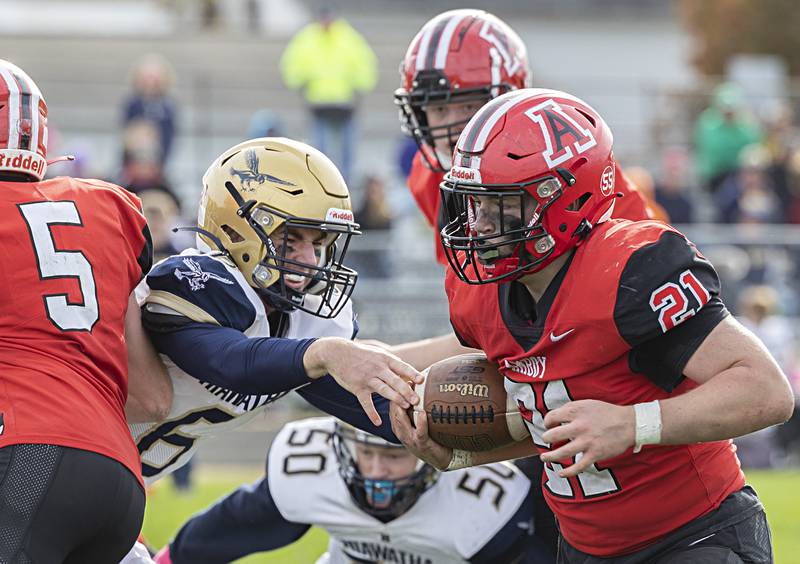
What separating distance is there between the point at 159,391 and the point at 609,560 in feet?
4.50

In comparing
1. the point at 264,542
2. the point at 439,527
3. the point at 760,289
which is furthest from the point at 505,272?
the point at 760,289

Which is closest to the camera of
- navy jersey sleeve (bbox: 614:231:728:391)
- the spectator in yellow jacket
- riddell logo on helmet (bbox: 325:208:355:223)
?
navy jersey sleeve (bbox: 614:231:728:391)

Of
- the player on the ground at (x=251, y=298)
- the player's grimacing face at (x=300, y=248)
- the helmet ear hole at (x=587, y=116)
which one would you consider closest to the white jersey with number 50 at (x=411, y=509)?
the player on the ground at (x=251, y=298)

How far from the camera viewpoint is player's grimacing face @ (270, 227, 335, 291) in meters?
3.72

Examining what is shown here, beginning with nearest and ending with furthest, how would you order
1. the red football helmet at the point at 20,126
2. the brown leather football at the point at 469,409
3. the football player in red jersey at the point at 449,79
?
the red football helmet at the point at 20,126, the brown leather football at the point at 469,409, the football player in red jersey at the point at 449,79

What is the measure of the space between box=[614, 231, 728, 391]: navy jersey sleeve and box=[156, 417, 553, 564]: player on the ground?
1425 mm

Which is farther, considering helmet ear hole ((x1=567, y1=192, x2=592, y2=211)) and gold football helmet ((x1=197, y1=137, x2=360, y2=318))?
gold football helmet ((x1=197, y1=137, x2=360, y2=318))

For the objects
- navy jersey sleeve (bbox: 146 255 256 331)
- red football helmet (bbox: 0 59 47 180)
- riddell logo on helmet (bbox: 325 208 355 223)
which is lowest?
navy jersey sleeve (bbox: 146 255 256 331)

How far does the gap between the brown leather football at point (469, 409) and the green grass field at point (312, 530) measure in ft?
9.96

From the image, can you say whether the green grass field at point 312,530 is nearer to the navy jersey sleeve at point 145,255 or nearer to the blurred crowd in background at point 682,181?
the blurred crowd in background at point 682,181

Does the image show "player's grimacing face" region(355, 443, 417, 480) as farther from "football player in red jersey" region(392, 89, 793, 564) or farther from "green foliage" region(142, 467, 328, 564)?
"green foliage" region(142, 467, 328, 564)

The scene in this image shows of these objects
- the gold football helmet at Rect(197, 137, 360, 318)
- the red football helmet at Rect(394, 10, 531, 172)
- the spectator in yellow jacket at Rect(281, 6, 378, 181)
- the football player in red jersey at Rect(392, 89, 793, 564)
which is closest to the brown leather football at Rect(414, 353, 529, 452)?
the football player in red jersey at Rect(392, 89, 793, 564)

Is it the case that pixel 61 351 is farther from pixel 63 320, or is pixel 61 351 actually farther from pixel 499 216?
pixel 499 216

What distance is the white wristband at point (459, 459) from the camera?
3.64m
